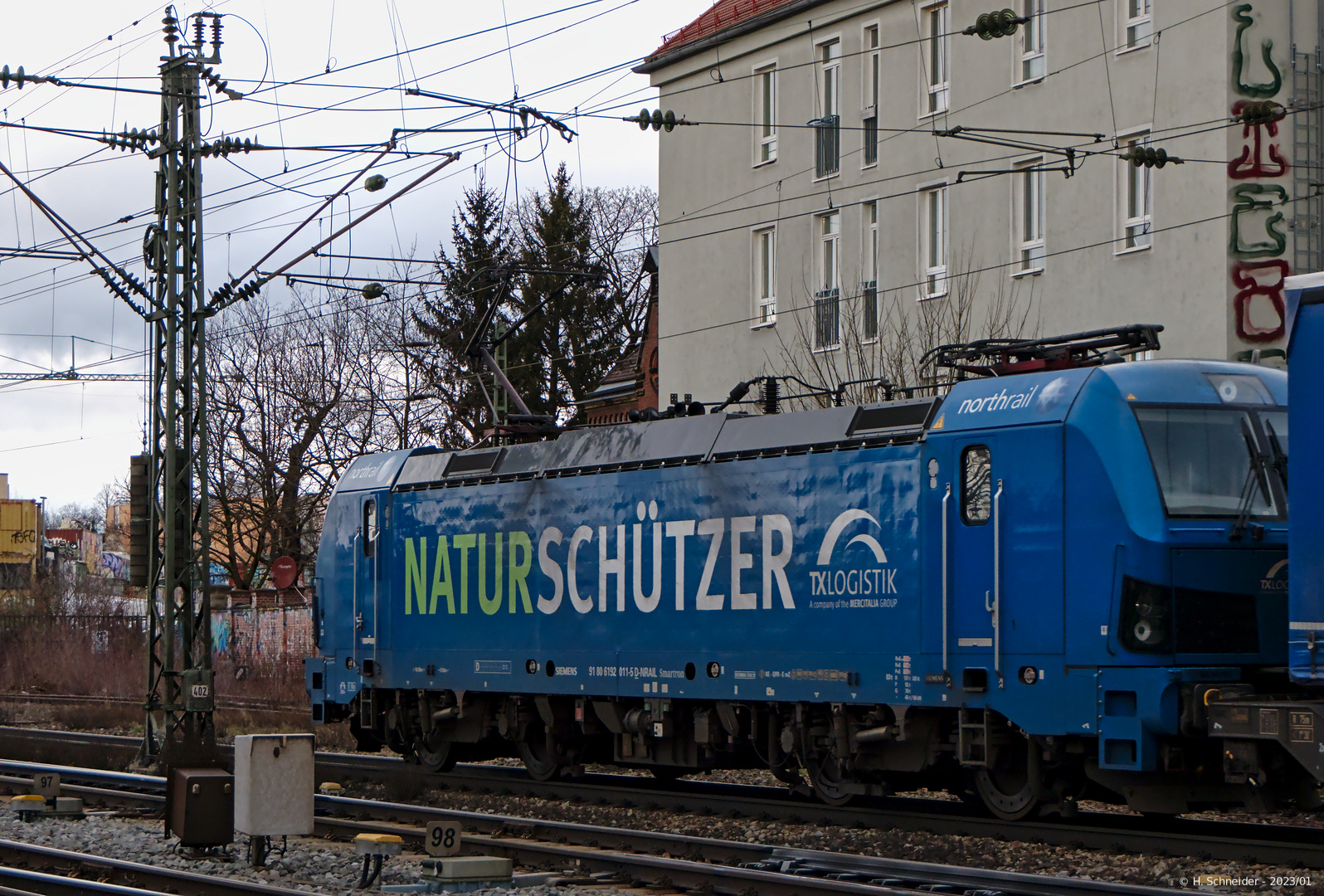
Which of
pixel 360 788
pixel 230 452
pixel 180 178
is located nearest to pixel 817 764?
pixel 360 788

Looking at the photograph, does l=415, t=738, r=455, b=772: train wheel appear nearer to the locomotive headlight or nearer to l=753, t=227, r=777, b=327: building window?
the locomotive headlight

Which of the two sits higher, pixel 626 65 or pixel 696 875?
pixel 626 65

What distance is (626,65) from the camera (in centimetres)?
1733

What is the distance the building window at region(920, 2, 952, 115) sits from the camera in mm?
27547

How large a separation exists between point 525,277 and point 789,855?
47.4 metres

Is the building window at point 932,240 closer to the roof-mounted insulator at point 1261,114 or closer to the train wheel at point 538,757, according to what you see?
the roof-mounted insulator at point 1261,114

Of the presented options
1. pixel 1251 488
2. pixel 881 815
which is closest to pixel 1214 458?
pixel 1251 488

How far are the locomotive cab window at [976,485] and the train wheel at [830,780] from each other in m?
2.71

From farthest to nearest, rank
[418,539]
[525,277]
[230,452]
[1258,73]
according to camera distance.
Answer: [525,277]
[230,452]
[1258,73]
[418,539]

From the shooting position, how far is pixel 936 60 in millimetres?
27781

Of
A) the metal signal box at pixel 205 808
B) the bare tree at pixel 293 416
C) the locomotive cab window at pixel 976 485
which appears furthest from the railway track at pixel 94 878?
the bare tree at pixel 293 416

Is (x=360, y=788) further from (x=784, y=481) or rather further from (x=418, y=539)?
(x=784, y=481)

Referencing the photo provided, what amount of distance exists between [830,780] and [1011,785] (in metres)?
1.99

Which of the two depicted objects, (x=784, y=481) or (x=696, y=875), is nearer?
(x=696, y=875)
